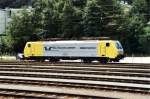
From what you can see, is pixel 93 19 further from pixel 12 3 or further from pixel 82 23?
pixel 12 3

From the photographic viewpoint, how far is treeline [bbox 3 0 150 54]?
222ft

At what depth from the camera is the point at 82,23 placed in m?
70.3

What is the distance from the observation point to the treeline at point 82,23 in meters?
67.8

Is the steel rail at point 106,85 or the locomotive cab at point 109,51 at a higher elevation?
the steel rail at point 106,85

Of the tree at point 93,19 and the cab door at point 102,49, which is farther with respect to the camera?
the tree at point 93,19

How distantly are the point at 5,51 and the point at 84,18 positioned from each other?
704 inches

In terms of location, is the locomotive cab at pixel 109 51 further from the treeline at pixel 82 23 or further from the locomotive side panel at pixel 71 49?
the treeline at pixel 82 23

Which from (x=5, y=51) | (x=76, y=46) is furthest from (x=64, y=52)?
(x=5, y=51)

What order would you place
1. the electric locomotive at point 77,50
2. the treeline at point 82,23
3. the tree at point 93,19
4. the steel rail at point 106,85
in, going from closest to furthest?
the steel rail at point 106,85, the electric locomotive at point 77,50, the treeline at point 82,23, the tree at point 93,19

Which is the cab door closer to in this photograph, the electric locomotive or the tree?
the electric locomotive

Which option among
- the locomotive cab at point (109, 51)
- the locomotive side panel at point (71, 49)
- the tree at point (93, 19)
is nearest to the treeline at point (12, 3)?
the tree at point (93, 19)

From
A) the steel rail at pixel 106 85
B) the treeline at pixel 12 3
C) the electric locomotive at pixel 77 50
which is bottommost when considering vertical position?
the electric locomotive at pixel 77 50

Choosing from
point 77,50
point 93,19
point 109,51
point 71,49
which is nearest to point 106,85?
point 109,51

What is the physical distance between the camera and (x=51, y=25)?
73.0 meters
